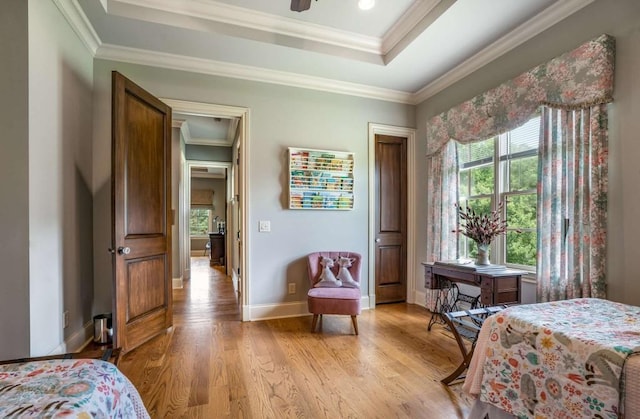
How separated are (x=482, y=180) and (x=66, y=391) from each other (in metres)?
3.48

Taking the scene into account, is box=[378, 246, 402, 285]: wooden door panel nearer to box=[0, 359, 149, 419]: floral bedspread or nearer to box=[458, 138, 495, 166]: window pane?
box=[458, 138, 495, 166]: window pane

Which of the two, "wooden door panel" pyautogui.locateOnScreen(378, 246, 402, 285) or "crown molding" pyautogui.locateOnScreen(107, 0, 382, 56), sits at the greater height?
"crown molding" pyautogui.locateOnScreen(107, 0, 382, 56)

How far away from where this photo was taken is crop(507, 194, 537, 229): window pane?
261 centimetres

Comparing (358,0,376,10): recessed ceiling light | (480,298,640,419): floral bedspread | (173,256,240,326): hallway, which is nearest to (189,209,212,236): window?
(173,256,240,326): hallway

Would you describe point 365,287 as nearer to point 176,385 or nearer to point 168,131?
point 176,385

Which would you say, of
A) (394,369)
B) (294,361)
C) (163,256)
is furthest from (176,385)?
(394,369)

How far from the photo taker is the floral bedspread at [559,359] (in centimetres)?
108

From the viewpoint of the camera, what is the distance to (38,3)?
193 centimetres

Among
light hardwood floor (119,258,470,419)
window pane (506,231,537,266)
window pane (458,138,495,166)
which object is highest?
window pane (458,138,495,166)

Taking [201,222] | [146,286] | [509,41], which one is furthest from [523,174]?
[201,222]

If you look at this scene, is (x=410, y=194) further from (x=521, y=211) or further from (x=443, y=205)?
(x=521, y=211)

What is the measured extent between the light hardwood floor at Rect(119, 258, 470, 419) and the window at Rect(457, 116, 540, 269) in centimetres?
101

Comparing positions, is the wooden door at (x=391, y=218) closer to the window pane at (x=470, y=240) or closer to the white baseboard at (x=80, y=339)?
the window pane at (x=470, y=240)

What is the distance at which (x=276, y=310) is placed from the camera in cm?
337
